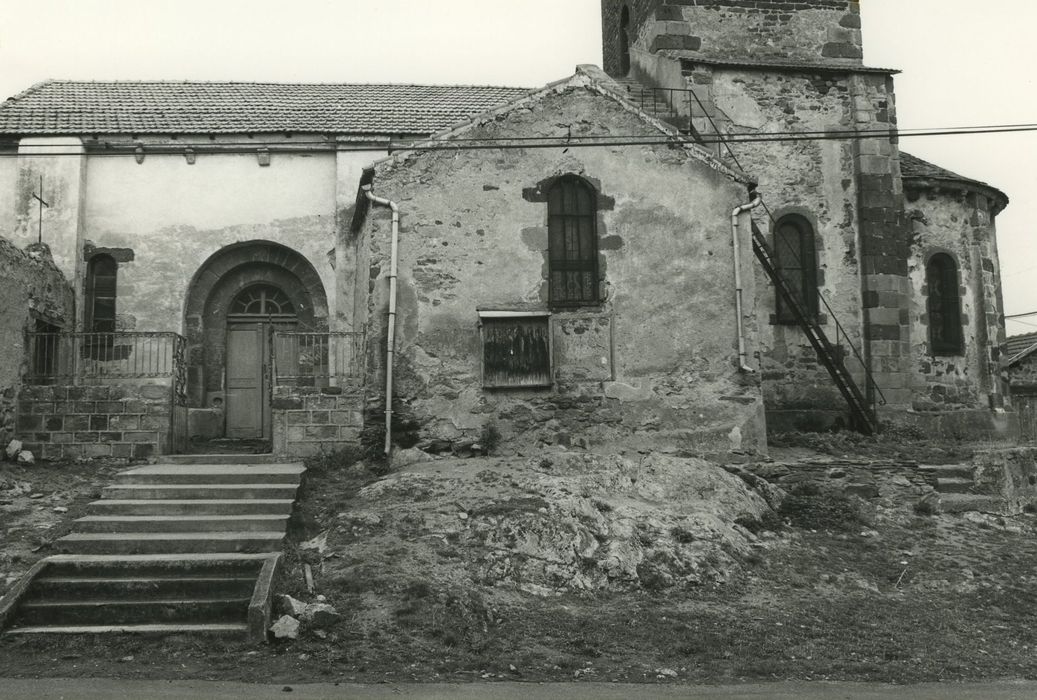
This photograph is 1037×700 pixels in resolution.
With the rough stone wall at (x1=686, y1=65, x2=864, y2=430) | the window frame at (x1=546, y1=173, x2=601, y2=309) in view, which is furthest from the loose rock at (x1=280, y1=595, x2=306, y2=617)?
the rough stone wall at (x1=686, y1=65, x2=864, y2=430)

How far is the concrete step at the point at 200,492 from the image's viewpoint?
11961 millimetres

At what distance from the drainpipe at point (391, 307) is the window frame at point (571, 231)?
2.26 m

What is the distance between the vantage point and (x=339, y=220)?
1852 centimetres

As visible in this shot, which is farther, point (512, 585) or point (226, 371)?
point (226, 371)

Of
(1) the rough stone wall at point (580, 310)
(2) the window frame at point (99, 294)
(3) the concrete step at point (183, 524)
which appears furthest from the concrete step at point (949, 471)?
(2) the window frame at point (99, 294)

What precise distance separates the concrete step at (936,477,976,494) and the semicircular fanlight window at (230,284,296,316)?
11.8m

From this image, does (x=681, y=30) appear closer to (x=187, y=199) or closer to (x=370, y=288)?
(x=370, y=288)

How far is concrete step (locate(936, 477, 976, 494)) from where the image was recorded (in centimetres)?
1314

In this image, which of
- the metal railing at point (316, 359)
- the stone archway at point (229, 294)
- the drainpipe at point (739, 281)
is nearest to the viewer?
the drainpipe at point (739, 281)

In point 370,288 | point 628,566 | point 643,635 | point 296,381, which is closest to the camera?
point 643,635

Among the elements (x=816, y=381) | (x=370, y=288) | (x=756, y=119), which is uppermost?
(x=756, y=119)

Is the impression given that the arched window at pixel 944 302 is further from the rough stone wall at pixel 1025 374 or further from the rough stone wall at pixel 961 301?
the rough stone wall at pixel 1025 374

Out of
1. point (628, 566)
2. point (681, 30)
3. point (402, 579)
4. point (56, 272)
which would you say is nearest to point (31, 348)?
point (56, 272)

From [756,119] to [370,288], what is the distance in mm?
8213
